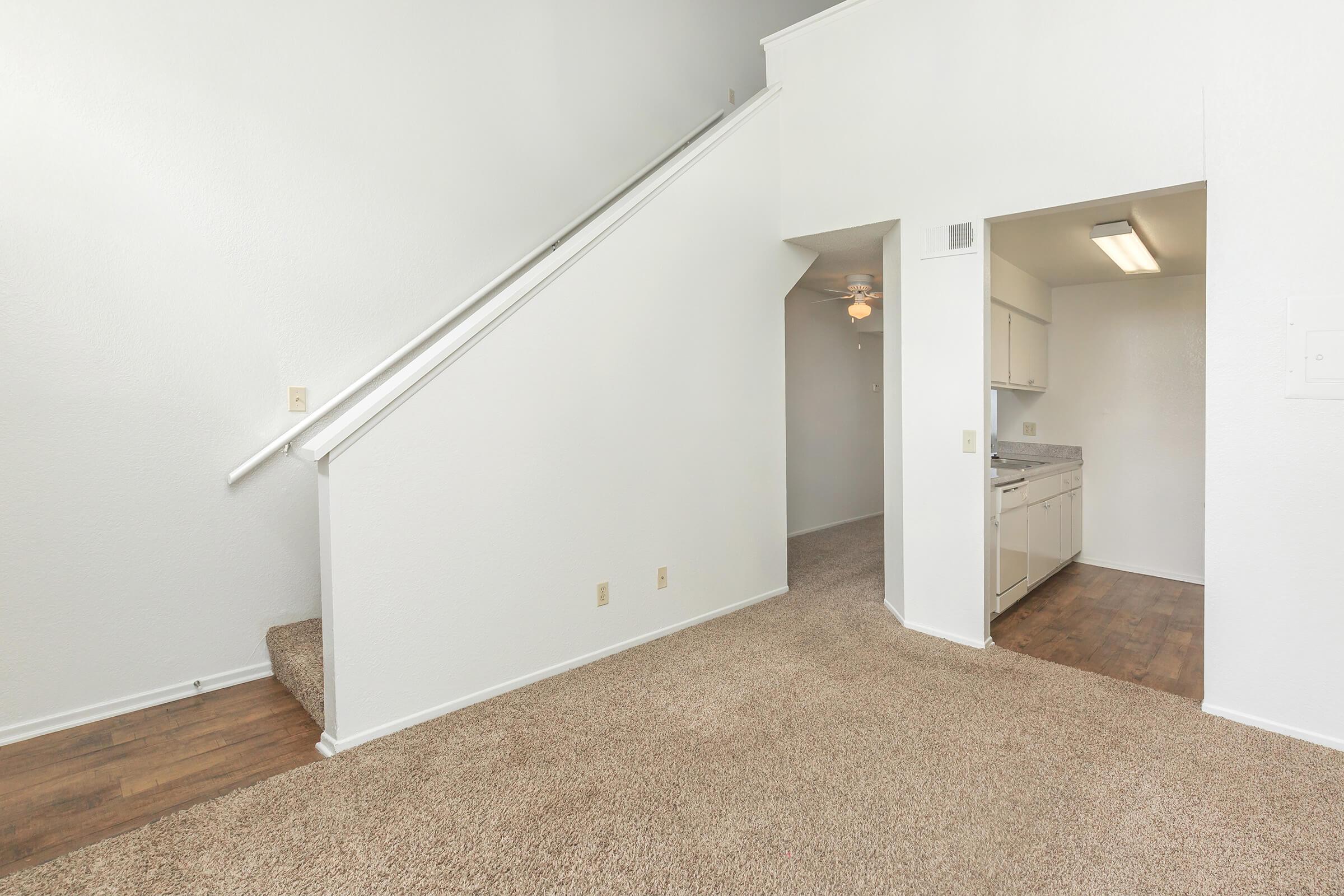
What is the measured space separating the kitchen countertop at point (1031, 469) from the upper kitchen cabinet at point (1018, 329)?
57cm

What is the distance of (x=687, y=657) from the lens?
3088 millimetres

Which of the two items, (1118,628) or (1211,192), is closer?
(1211,192)

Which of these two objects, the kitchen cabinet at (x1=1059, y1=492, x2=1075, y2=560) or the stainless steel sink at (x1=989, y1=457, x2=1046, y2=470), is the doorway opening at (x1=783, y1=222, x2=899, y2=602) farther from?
the kitchen cabinet at (x1=1059, y1=492, x2=1075, y2=560)

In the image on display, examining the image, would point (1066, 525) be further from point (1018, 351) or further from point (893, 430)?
point (893, 430)

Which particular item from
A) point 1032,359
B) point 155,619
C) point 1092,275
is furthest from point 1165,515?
point 155,619

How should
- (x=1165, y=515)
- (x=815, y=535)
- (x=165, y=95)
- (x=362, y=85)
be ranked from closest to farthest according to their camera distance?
(x=165, y=95)
(x=362, y=85)
(x=1165, y=515)
(x=815, y=535)

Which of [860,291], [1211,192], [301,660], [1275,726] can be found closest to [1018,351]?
[860,291]

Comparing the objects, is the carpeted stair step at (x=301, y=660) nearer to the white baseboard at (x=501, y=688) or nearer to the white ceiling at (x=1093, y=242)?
the white baseboard at (x=501, y=688)

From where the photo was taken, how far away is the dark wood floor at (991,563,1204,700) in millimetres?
3035

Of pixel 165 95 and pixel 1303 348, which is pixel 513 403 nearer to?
pixel 165 95

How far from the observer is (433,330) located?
3.30 metres

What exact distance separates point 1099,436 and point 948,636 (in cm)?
272

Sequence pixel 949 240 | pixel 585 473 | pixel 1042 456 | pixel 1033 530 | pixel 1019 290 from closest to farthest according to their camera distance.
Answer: pixel 585 473 < pixel 949 240 < pixel 1033 530 < pixel 1019 290 < pixel 1042 456

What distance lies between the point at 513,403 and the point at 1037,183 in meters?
→ 2.57
